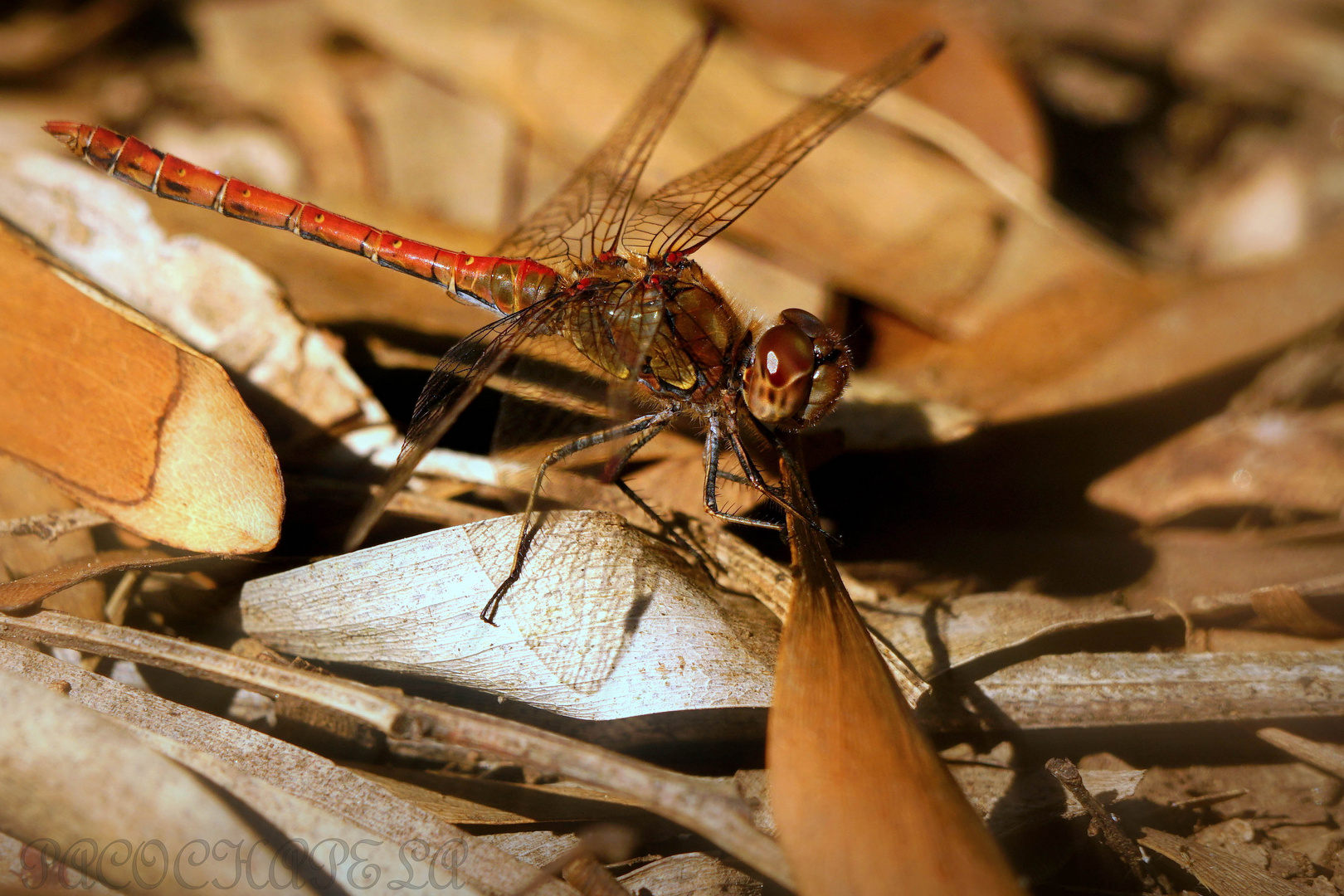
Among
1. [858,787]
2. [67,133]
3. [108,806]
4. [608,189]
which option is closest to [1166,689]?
[858,787]

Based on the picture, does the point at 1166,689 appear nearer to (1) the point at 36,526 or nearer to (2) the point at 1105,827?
(2) the point at 1105,827

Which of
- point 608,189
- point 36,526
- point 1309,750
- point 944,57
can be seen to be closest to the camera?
point 1309,750

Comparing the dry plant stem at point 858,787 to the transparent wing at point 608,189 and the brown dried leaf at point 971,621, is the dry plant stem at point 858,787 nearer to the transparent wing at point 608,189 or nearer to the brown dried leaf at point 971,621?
the brown dried leaf at point 971,621

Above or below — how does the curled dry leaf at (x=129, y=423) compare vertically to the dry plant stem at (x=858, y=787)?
above

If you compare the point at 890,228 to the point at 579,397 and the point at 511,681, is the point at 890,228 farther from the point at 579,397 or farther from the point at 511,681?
the point at 511,681

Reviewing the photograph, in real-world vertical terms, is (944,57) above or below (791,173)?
above

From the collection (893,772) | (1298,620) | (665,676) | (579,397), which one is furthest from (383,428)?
(1298,620)

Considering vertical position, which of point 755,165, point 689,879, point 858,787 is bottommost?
point 689,879

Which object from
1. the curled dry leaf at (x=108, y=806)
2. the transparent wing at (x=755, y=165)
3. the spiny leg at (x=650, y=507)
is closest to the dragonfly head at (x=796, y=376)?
the spiny leg at (x=650, y=507)
